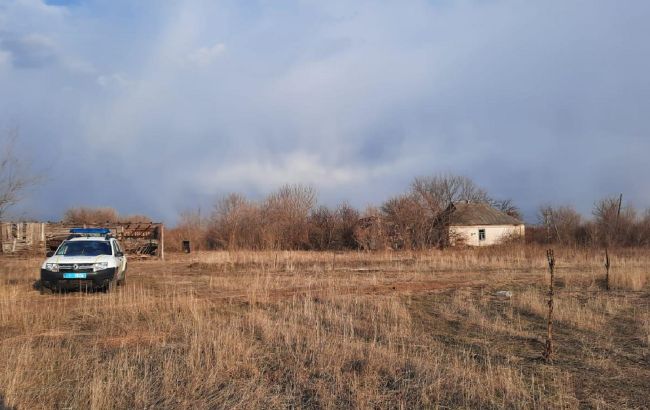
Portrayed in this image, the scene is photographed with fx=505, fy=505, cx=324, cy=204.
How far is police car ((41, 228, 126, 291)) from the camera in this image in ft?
45.3

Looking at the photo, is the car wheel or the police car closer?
the police car

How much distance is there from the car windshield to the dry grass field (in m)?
1.37

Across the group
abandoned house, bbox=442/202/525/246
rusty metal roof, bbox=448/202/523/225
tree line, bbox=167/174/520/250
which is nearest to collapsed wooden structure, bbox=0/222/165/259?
tree line, bbox=167/174/520/250

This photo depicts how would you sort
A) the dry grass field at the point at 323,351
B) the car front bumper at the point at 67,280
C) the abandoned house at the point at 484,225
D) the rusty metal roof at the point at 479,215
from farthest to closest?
the rusty metal roof at the point at 479,215 → the abandoned house at the point at 484,225 → the car front bumper at the point at 67,280 → the dry grass field at the point at 323,351

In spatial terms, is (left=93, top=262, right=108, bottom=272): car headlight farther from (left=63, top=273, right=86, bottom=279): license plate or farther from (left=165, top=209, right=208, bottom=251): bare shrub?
(left=165, top=209, right=208, bottom=251): bare shrub

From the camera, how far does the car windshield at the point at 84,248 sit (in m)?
15.0

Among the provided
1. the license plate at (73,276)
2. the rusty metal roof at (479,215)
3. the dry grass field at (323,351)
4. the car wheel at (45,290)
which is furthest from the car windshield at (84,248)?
the rusty metal roof at (479,215)

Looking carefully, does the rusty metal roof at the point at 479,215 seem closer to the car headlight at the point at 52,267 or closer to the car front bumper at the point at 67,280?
the car front bumper at the point at 67,280

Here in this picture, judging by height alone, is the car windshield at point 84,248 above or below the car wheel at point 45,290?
above

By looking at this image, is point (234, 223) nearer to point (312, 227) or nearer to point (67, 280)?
point (312, 227)

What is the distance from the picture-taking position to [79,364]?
6.43 meters

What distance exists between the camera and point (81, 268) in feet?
45.6

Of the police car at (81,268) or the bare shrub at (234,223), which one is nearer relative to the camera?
the police car at (81,268)

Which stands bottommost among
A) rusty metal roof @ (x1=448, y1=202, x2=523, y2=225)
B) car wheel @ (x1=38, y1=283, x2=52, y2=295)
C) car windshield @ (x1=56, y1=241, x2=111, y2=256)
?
car wheel @ (x1=38, y1=283, x2=52, y2=295)
